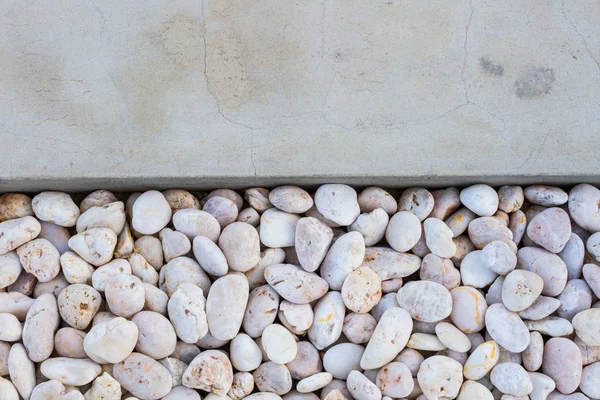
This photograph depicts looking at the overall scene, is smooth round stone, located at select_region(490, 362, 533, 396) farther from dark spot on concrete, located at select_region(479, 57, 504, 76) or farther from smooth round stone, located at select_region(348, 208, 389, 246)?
dark spot on concrete, located at select_region(479, 57, 504, 76)

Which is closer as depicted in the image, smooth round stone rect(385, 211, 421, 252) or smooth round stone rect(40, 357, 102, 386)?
smooth round stone rect(40, 357, 102, 386)

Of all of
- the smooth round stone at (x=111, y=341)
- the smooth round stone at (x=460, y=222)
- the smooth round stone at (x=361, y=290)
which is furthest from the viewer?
the smooth round stone at (x=460, y=222)

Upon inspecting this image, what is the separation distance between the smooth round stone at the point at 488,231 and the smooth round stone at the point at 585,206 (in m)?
0.16

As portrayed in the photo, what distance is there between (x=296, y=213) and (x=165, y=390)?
1.51 feet

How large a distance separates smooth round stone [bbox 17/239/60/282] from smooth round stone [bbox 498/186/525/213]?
38.4 inches

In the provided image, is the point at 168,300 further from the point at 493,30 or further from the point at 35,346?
the point at 493,30

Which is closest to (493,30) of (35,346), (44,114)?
(44,114)

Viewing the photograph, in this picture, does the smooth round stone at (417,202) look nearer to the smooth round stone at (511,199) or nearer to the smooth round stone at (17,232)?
the smooth round stone at (511,199)

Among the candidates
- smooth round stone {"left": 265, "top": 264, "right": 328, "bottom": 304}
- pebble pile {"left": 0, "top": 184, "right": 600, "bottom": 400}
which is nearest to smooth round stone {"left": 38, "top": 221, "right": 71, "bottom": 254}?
pebble pile {"left": 0, "top": 184, "right": 600, "bottom": 400}

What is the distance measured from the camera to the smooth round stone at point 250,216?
1462 millimetres

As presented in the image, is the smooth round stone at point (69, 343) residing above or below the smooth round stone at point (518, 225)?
below

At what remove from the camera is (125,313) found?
1341 mm

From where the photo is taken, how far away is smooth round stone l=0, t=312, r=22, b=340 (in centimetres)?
131

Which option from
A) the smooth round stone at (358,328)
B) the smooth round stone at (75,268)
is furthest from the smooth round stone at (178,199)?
the smooth round stone at (358,328)
